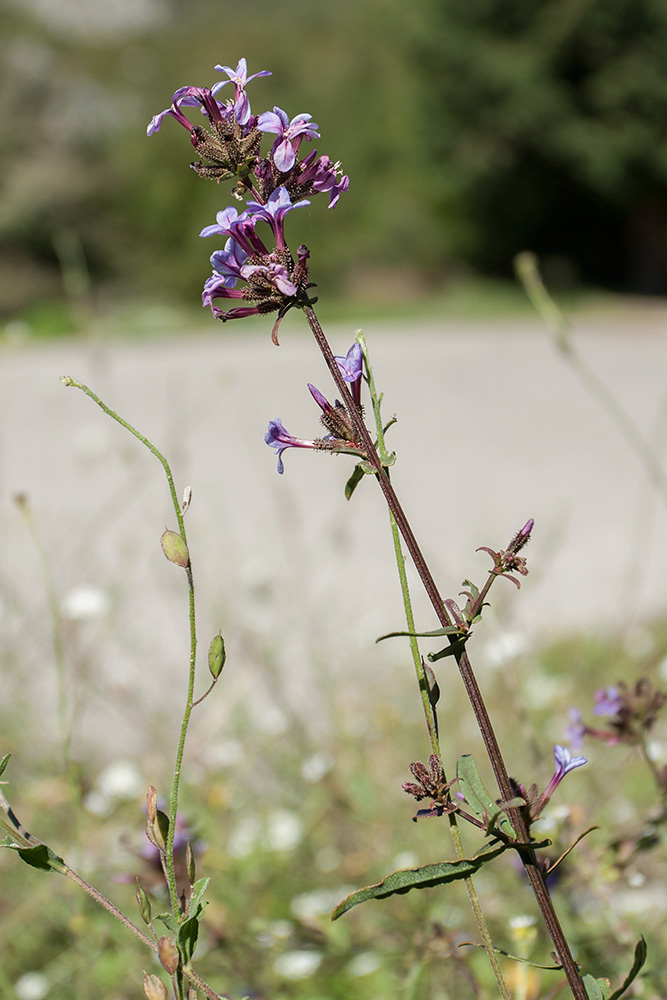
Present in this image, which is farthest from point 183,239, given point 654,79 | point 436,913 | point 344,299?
point 436,913

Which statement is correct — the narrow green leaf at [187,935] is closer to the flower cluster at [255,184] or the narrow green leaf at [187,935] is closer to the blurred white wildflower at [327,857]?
the flower cluster at [255,184]

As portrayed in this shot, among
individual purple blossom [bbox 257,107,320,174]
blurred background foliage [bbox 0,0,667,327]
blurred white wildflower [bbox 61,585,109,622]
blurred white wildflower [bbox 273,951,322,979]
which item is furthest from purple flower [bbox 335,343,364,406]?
blurred background foliage [bbox 0,0,667,327]

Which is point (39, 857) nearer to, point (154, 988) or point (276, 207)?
point (154, 988)

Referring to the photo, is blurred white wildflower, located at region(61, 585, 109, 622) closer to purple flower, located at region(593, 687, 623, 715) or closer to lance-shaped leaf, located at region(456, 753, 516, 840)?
purple flower, located at region(593, 687, 623, 715)

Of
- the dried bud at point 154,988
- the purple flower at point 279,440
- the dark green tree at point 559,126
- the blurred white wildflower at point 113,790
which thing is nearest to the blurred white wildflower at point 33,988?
the blurred white wildflower at point 113,790

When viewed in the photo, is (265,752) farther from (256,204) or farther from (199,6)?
(199,6)

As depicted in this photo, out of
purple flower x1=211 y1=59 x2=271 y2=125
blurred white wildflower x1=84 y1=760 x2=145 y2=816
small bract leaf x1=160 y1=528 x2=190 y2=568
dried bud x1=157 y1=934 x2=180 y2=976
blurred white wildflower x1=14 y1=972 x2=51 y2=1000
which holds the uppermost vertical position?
blurred white wildflower x1=84 y1=760 x2=145 y2=816
